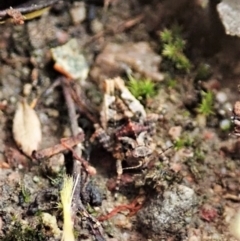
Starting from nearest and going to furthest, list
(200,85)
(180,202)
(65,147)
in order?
1. (180,202)
2. (65,147)
3. (200,85)

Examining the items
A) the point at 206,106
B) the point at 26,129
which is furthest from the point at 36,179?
the point at 206,106

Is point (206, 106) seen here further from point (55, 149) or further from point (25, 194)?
point (25, 194)

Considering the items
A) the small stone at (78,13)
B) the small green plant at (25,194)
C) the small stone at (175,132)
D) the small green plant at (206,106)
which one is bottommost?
the small green plant at (25,194)

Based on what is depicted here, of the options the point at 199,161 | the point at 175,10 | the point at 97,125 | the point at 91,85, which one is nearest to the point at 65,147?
the point at 97,125

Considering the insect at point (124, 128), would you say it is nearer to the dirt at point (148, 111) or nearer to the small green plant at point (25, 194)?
the dirt at point (148, 111)

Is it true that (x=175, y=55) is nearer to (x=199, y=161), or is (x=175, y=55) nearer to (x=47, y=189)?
(x=199, y=161)

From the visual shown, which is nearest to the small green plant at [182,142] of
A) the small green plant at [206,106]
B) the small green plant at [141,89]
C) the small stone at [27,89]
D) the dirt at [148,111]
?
the dirt at [148,111]
